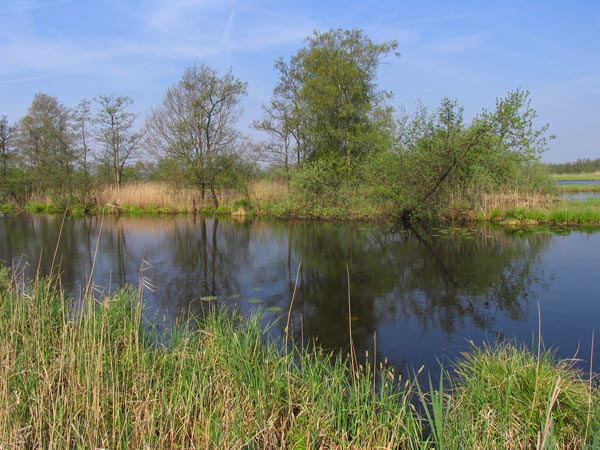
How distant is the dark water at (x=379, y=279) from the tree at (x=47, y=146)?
1502cm

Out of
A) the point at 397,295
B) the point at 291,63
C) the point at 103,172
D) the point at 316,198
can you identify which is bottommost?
the point at 397,295

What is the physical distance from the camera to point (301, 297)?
314 inches

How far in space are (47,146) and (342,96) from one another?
23303 mm

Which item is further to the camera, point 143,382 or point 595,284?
point 595,284

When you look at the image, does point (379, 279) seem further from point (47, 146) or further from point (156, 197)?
point (47, 146)

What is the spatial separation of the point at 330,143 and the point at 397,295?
1842cm

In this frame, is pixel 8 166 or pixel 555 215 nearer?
pixel 555 215

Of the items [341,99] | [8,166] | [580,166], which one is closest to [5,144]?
[8,166]

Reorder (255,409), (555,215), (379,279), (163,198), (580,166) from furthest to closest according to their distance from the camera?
(580,166) < (163,198) < (555,215) < (379,279) < (255,409)

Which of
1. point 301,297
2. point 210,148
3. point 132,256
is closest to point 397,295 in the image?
point 301,297

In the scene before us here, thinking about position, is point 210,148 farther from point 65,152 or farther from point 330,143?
point 65,152

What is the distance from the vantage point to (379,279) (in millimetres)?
9203

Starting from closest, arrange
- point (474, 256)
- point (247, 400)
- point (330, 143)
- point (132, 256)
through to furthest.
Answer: point (247, 400) → point (474, 256) → point (132, 256) → point (330, 143)

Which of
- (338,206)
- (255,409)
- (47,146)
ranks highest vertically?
(47,146)
